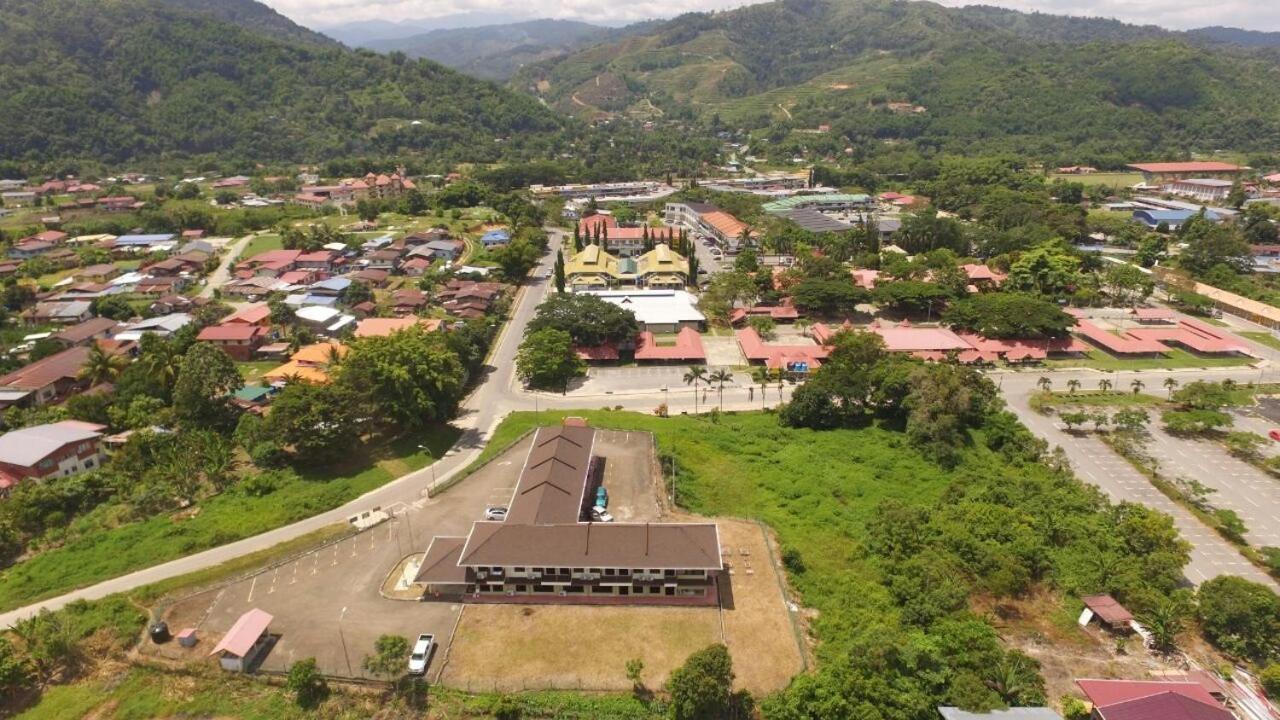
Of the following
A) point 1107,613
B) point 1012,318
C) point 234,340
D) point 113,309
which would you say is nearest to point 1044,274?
point 1012,318

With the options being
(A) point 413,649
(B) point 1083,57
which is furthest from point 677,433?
(B) point 1083,57

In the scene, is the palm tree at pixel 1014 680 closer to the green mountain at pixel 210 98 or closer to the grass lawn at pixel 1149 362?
the grass lawn at pixel 1149 362

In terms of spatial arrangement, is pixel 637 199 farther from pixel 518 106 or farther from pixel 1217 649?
pixel 1217 649

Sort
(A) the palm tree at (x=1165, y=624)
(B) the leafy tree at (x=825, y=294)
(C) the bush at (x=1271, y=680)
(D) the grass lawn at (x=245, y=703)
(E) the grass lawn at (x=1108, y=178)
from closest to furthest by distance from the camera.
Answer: (D) the grass lawn at (x=245, y=703) < (C) the bush at (x=1271, y=680) < (A) the palm tree at (x=1165, y=624) < (B) the leafy tree at (x=825, y=294) < (E) the grass lawn at (x=1108, y=178)

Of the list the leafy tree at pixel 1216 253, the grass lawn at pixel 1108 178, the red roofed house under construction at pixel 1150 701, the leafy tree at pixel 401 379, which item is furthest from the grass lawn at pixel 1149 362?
the grass lawn at pixel 1108 178

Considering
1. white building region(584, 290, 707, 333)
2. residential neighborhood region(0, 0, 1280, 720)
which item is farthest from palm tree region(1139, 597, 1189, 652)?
white building region(584, 290, 707, 333)
